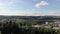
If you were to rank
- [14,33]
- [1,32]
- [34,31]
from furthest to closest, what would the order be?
[34,31]
[14,33]
[1,32]

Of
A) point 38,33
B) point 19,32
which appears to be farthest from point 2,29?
point 38,33

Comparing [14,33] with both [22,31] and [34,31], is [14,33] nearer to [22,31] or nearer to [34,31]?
[22,31]

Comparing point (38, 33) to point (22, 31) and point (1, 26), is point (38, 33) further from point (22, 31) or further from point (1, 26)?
point (1, 26)

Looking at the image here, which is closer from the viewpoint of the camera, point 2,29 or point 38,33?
point 2,29

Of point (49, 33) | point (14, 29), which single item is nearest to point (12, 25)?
point (14, 29)

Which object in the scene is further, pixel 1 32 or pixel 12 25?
pixel 12 25

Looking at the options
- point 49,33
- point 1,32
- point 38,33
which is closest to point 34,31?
point 38,33

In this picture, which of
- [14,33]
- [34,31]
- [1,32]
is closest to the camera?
[1,32]

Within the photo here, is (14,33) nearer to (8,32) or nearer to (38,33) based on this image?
(8,32)
